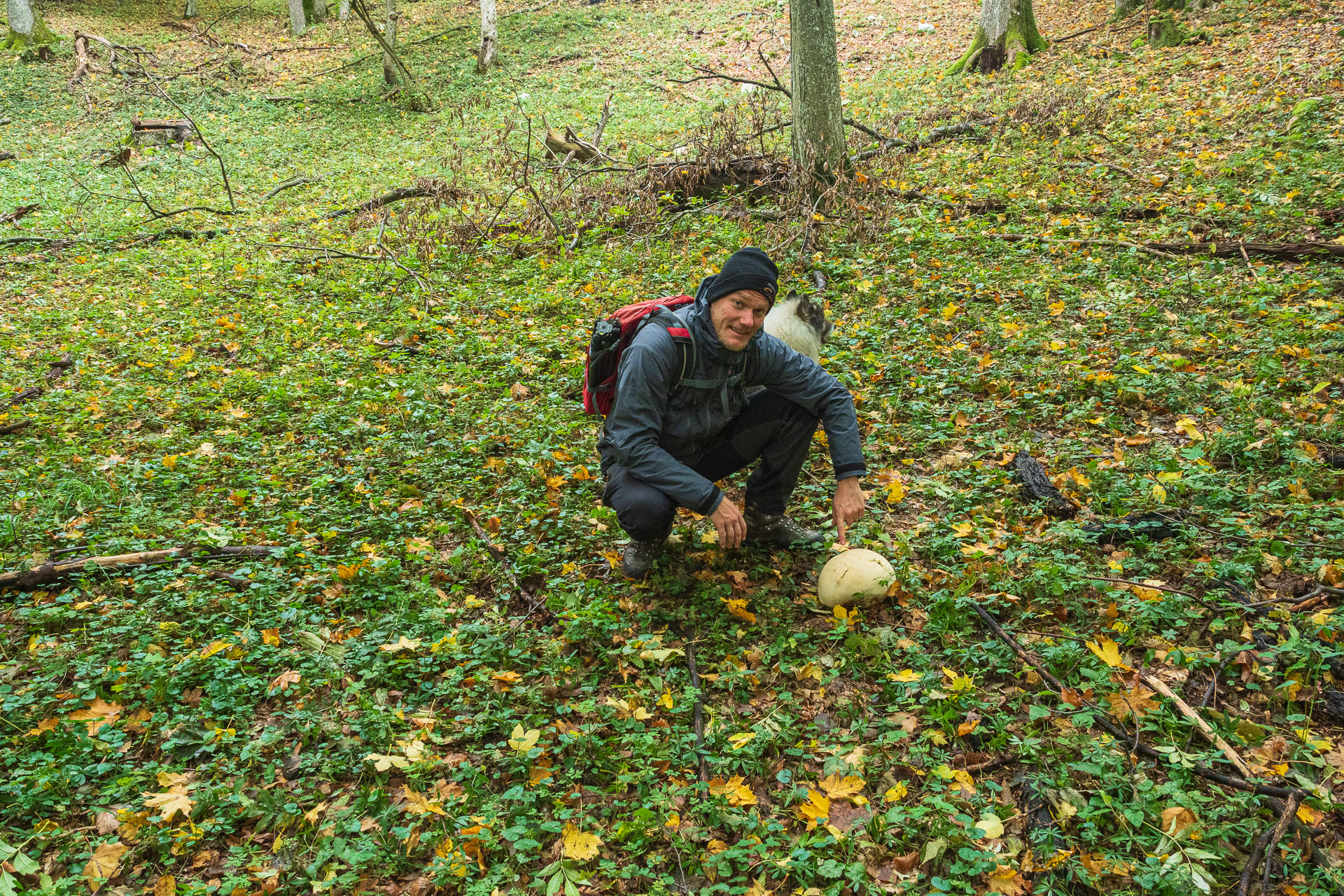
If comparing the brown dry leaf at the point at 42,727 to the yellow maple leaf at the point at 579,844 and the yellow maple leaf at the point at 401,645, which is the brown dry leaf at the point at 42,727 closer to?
the yellow maple leaf at the point at 401,645

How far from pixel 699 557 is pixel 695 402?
911mm

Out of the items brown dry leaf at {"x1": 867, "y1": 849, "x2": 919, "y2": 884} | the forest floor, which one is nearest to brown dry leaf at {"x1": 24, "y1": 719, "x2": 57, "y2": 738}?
the forest floor

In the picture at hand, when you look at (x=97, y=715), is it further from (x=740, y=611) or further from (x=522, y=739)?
(x=740, y=611)

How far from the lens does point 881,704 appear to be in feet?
10.2

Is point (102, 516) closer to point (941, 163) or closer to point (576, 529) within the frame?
point (576, 529)

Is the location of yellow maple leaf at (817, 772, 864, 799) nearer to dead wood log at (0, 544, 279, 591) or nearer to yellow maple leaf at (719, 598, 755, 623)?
yellow maple leaf at (719, 598, 755, 623)

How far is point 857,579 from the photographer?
11.6ft

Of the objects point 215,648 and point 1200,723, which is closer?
point 1200,723

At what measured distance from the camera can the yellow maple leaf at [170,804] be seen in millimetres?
2674

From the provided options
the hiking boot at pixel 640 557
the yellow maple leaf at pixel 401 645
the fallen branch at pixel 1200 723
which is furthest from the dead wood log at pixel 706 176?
the fallen branch at pixel 1200 723

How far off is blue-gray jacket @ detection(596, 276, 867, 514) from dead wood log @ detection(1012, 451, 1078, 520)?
3.85 feet

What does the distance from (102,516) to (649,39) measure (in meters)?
18.9

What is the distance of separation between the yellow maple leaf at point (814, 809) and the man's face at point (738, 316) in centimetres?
182

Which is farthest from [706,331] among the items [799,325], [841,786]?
[799,325]
